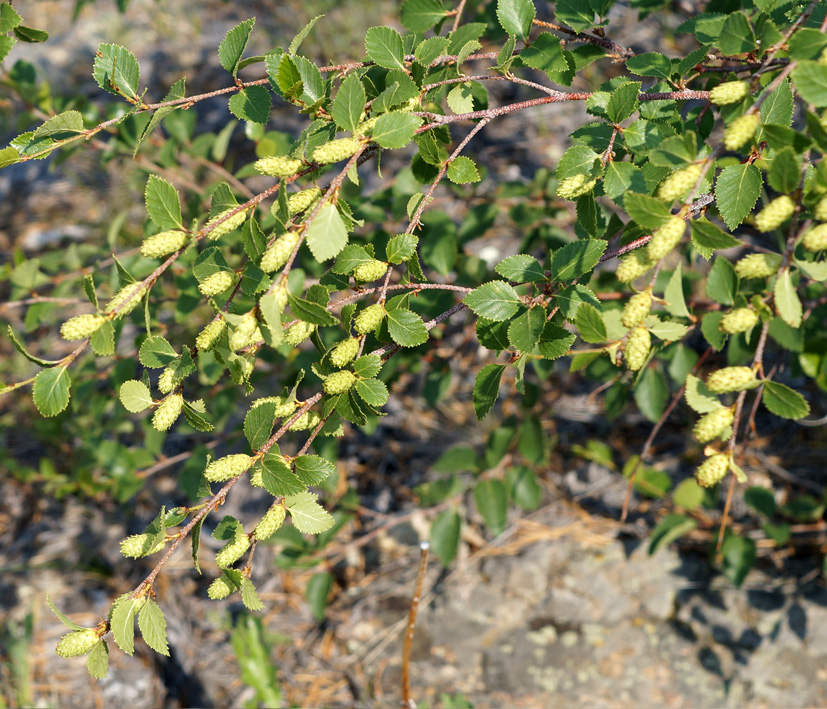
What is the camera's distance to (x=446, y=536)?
2074 mm

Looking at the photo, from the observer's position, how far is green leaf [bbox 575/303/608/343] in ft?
3.13

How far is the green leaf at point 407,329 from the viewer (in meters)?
1.03

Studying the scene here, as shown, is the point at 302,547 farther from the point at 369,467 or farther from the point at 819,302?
the point at 819,302

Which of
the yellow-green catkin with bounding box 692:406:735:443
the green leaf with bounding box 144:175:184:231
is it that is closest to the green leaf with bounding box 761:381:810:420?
the yellow-green catkin with bounding box 692:406:735:443

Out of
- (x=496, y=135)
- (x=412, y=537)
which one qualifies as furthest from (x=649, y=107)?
(x=496, y=135)

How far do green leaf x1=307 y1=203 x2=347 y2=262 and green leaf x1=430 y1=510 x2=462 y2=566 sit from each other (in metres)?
1.34

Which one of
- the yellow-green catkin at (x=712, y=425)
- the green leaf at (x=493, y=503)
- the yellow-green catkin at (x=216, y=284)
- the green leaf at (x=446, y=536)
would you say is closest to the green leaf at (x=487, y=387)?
the yellow-green catkin at (x=712, y=425)

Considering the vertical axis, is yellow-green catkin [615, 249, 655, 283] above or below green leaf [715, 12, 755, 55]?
below

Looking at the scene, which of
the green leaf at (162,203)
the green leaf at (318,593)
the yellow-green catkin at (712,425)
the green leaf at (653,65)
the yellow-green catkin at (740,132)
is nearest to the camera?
the yellow-green catkin at (740,132)

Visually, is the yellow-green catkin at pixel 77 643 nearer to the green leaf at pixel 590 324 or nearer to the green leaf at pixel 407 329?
the green leaf at pixel 407 329

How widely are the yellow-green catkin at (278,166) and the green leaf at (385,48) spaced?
0.26 meters

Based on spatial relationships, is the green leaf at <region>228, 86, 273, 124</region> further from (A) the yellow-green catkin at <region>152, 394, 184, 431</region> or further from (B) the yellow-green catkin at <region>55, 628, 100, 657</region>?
(B) the yellow-green catkin at <region>55, 628, 100, 657</region>

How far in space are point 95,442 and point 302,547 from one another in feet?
2.49

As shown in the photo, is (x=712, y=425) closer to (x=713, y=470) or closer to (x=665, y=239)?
(x=713, y=470)
